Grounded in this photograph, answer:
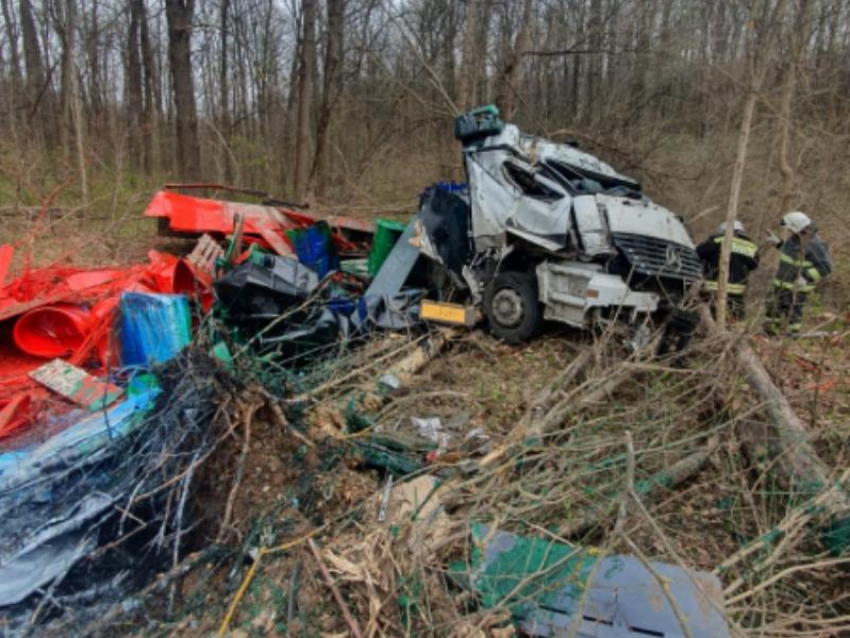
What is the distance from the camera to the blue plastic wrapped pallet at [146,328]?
209 inches

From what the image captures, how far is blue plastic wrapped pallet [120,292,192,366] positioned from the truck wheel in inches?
122

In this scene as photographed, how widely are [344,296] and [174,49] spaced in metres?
9.08

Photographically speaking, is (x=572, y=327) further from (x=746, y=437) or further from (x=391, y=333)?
(x=746, y=437)

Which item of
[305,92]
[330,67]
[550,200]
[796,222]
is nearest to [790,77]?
[796,222]

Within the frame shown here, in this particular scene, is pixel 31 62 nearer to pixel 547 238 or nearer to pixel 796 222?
pixel 547 238

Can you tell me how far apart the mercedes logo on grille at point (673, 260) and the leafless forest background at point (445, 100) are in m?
0.67

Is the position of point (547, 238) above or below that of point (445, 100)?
below

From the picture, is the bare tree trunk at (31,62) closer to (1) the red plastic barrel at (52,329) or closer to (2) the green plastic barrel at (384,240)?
(2) the green plastic barrel at (384,240)

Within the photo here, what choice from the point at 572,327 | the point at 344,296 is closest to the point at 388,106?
the point at 344,296

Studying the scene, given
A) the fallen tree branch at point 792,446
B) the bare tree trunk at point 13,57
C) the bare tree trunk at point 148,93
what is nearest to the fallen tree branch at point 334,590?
the fallen tree branch at point 792,446

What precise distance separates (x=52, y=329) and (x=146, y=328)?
0.95m

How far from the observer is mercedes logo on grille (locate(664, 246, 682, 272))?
18.7ft

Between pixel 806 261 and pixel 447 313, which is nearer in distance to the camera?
pixel 447 313

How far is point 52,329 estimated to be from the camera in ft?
17.9
